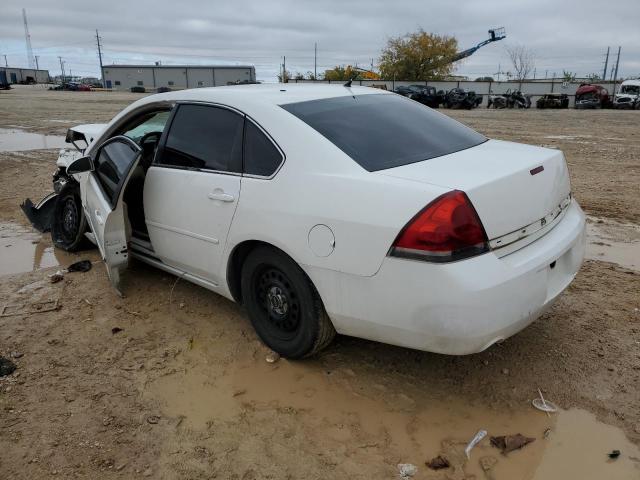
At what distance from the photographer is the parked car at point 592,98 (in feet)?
117

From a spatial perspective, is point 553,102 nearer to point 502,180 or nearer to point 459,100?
point 459,100

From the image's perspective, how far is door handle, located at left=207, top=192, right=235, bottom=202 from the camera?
3.23 m

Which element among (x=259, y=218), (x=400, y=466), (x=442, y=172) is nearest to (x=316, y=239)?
(x=259, y=218)

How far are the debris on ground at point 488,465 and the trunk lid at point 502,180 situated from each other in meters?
1.04

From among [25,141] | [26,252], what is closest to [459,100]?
[25,141]

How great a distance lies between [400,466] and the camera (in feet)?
8.02

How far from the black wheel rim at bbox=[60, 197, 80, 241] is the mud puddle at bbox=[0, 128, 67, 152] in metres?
8.72

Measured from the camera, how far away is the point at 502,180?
8.57 feet

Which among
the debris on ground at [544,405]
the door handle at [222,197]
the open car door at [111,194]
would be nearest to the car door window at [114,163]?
the open car door at [111,194]

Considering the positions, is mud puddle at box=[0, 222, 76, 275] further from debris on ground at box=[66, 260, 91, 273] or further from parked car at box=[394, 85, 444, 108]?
parked car at box=[394, 85, 444, 108]

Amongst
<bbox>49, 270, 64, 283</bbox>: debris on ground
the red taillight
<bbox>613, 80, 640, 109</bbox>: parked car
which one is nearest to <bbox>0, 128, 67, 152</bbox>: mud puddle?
<bbox>49, 270, 64, 283</bbox>: debris on ground

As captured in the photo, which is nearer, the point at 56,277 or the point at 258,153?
the point at 258,153

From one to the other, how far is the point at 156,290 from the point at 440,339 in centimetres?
274

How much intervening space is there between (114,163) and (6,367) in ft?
5.51
